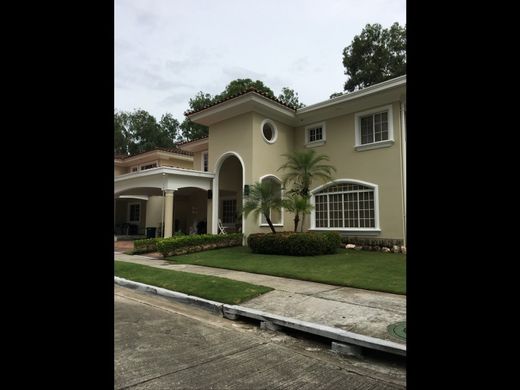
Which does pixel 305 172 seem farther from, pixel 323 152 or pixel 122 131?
pixel 122 131

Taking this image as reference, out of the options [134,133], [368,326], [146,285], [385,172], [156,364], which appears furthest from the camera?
[134,133]

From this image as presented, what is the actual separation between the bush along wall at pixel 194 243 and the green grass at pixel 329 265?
493mm

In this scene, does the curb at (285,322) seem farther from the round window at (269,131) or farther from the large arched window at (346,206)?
the round window at (269,131)

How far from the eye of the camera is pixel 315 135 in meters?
17.5

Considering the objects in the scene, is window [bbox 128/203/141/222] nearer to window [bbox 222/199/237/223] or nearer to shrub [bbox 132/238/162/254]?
window [bbox 222/199/237/223]

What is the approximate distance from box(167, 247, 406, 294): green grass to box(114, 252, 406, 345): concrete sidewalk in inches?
19.4

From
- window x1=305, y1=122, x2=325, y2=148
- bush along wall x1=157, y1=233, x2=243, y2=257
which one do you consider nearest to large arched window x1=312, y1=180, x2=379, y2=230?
window x1=305, y1=122, x2=325, y2=148

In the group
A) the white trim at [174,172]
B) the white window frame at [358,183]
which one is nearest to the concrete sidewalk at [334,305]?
the white window frame at [358,183]

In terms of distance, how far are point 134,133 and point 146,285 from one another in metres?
40.2

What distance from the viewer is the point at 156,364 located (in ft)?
14.1

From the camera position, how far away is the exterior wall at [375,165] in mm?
14281

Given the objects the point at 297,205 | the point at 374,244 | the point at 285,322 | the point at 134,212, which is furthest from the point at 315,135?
the point at 134,212
